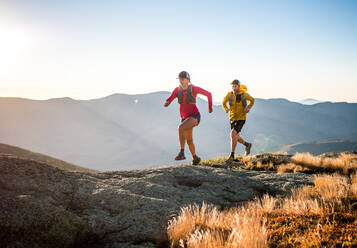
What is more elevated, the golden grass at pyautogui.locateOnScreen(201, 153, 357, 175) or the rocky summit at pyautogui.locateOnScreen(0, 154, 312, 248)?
the rocky summit at pyautogui.locateOnScreen(0, 154, 312, 248)

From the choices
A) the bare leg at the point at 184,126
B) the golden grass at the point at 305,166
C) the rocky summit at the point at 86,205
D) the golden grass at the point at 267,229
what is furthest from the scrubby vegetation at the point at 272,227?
the golden grass at the point at 305,166

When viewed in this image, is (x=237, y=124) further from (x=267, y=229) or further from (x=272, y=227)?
(x=267, y=229)

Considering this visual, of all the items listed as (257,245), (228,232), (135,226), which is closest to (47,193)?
(135,226)

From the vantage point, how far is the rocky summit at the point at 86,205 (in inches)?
103

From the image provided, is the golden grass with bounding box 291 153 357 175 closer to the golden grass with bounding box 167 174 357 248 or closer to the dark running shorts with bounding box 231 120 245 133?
the dark running shorts with bounding box 231 120 245 133

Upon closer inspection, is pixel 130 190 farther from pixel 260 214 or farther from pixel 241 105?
pixel 241 105

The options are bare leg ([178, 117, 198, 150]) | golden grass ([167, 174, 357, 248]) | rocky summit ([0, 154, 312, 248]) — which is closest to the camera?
golden grass ([167, 174, 357, 248])

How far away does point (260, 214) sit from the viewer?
3711 mm

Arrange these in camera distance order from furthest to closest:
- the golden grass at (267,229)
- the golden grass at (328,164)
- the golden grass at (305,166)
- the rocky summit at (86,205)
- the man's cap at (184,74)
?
the golden grass at (328,164) < the golden grass at (305,166) < the man's cap at (184,74) < the rocky summit at (86,205) < the golden grass at (267,229)

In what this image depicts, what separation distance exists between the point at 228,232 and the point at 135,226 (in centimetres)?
109

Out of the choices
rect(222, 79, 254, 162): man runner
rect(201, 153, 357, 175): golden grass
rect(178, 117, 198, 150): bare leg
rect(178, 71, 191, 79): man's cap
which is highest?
rect(178, 71, 191, 79): man's cap

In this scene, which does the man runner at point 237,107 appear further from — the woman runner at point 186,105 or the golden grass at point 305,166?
the woman runner at point 186,105

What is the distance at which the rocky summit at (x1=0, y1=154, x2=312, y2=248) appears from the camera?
8.61 feet

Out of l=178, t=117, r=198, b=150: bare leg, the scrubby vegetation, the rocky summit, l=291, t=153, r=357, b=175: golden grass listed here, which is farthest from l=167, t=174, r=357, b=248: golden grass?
l=291, t=153, r=357, b=175: golden grass
